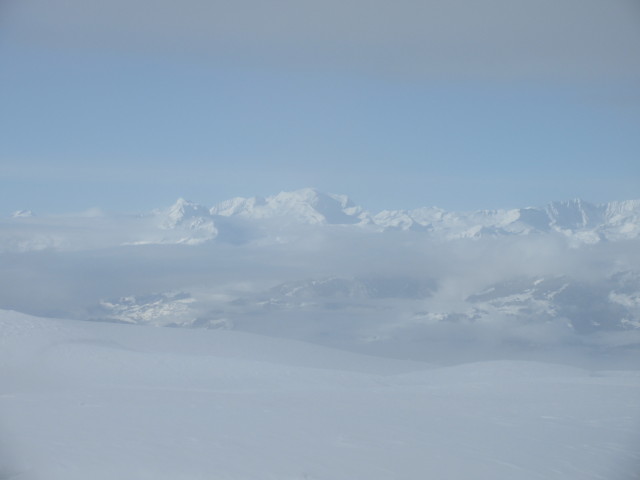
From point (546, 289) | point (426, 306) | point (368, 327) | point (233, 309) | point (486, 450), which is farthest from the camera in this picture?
point (546, 289)

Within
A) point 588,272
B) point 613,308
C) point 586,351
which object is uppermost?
point 588,272

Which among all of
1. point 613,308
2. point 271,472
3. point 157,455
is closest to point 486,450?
point 271,472

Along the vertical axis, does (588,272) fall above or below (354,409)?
above

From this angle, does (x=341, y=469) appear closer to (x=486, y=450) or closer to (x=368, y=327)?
(x=486, y=450)

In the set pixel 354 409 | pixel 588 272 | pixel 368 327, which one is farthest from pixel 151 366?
pixel 588 272

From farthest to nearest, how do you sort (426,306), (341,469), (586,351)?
(426,306)
(586,351)
(341,469)

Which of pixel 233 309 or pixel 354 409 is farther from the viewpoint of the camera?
pixel 233 309
